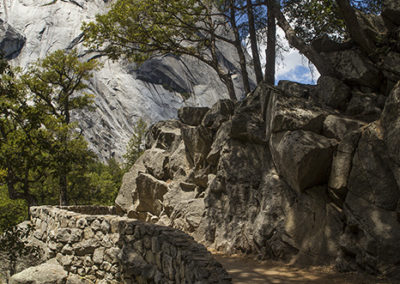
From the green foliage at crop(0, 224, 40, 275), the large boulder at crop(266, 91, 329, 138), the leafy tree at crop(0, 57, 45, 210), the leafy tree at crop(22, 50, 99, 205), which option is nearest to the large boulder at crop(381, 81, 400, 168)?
the large boulder at crop(266, 91, 329, 138)

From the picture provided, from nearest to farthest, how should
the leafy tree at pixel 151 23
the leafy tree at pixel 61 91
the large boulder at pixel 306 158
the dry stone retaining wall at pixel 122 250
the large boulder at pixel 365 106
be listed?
the dry stone retaining wall at pixel 122 250, the large boulder at pixel 306 158, the large boulder at pixel 365 106, the leafy tree at pixel 151 23, the leafy tree at pixel 61 91

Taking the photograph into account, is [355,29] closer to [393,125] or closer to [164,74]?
[393,125]

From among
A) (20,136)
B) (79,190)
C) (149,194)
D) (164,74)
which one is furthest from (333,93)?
(164,74)

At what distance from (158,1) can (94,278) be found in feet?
41.2

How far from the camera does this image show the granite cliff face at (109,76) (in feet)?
195

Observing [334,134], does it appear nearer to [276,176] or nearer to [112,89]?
[276,176]

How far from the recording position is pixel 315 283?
6.65 metres

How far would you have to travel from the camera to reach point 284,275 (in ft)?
24.2

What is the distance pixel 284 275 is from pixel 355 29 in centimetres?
767

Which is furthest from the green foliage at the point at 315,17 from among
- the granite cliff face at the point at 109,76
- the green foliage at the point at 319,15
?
the granite cliff face at the point at 109,76

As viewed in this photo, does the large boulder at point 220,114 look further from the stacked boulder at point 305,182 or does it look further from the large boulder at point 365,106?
the large boulder at point 365,106

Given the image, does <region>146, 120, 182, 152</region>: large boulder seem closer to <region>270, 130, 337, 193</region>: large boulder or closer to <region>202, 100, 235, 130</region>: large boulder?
<region>202, 100, 235, 130</region>: large boulder

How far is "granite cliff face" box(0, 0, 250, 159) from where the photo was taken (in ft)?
195

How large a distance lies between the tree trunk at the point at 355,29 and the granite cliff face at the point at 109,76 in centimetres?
4857
